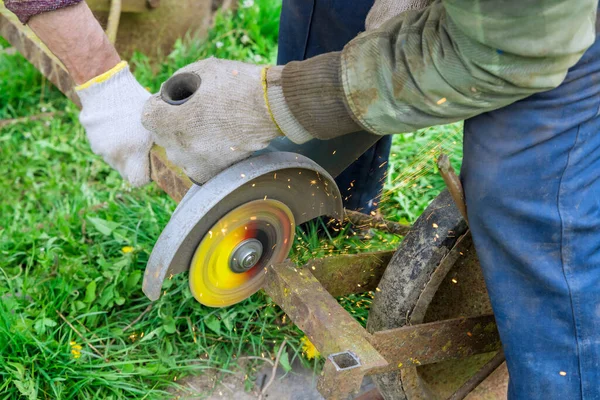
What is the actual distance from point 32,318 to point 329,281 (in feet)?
3.56

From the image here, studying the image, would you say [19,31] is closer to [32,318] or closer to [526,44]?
[32,318]

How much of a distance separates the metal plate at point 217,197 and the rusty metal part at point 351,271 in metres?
0.24

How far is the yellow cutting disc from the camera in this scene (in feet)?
6.14

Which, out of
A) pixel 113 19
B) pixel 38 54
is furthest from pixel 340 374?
pixel 113 19

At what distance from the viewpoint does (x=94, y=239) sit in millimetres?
2857

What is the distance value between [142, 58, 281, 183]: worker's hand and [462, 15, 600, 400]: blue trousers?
53cm

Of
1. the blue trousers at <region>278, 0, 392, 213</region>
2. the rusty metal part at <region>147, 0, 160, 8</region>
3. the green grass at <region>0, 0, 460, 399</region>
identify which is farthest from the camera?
the rusty metal part at <region>147, 0, 160, 8</region>

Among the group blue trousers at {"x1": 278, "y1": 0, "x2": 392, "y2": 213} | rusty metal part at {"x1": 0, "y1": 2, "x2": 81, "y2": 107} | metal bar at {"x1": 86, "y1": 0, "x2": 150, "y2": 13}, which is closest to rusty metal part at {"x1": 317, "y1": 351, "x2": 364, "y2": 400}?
blue trousers at {"x1": 278, "y1": 0, "x2": 392, "y2": 213}

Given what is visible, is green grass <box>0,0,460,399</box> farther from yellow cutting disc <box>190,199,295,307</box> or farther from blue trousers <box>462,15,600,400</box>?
blue trousers <box>462,15,600,400</box>

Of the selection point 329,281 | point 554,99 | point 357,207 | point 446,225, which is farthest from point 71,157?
point 554,99

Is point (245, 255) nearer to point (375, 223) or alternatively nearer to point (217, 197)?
point (217, 197)

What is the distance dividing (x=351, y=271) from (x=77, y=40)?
105 cm

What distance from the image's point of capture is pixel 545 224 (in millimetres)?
1604

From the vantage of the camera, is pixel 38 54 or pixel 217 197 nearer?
pixel 217 197
